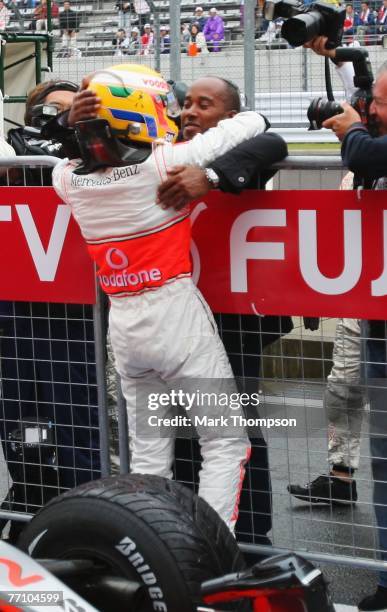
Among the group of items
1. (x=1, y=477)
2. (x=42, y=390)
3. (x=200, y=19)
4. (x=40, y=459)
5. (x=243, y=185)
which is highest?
(x=200, y=19)

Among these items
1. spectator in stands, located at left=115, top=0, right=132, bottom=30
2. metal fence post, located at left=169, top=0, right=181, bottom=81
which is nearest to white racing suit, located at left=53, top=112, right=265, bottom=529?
metal fence post, located at left=169, top=0, right=181, bottom=81

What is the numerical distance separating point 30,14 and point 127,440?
34.7ft

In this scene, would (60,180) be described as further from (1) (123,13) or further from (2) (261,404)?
(1) (123,13)

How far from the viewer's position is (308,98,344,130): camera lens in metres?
3.90

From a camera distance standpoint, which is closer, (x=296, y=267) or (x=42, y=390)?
(x=296, y=267)

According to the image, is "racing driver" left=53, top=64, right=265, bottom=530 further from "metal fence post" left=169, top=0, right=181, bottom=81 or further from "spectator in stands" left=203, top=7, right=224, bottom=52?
"spectator in stands" left=203, top=7, right=224, bottom=52

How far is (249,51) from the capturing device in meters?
9.36

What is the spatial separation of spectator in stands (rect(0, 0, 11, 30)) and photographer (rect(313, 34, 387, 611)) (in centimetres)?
1042

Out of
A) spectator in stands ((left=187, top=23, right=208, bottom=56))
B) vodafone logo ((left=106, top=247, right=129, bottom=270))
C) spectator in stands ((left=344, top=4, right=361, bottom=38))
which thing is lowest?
vodafone logo ((left=106, top=247, right=129, bottom=270))

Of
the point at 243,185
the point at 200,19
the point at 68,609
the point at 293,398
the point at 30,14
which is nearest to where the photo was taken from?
the point at 68,609

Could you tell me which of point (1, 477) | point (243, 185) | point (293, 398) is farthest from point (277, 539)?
point (1, 477)

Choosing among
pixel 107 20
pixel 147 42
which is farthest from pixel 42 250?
pixel 107 20

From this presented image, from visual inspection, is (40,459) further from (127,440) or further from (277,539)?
(277,539)

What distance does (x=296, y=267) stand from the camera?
405 cm
